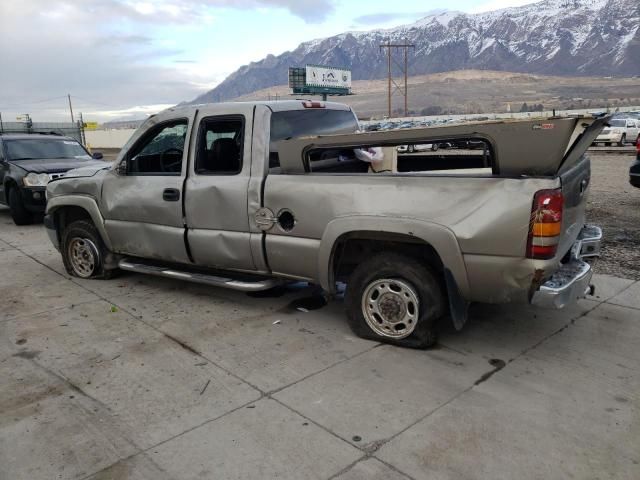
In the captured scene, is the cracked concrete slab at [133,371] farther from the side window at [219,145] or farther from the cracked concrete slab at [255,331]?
the side window at [219,145]

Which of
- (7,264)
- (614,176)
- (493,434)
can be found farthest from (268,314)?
(614,176)

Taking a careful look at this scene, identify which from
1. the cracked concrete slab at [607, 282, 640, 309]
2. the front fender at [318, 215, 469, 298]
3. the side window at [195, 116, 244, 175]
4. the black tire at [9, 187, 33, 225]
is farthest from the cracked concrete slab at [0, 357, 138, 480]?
the black tire at [9, 187, 33, 225]

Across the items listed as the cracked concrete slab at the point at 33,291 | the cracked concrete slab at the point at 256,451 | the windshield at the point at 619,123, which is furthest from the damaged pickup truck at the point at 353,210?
the windshield at the point at 619,123

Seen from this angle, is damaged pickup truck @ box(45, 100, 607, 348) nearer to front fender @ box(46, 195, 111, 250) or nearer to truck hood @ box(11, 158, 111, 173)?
front fender @ box(46, 195, 111, 250)

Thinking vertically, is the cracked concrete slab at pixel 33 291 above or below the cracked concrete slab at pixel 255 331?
above

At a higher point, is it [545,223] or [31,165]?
[31,165]

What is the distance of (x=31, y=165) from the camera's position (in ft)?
33.9

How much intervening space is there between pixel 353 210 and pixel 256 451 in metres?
1.85

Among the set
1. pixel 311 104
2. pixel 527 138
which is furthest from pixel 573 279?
pixel 311 104

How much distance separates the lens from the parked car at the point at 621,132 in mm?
28062

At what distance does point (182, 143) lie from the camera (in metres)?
5.17

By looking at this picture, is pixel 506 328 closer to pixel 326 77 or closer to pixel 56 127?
pixel 56 127

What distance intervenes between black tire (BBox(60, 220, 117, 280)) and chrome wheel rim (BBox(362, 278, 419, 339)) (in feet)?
11.0

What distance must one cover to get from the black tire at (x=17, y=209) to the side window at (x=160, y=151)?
595 cm
